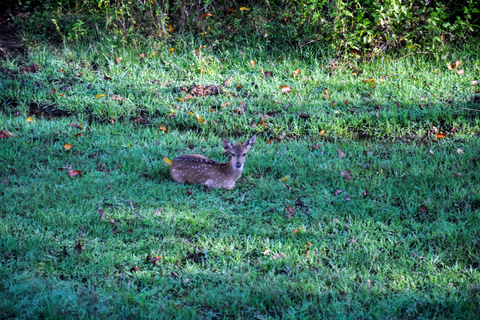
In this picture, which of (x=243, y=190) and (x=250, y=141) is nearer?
(x=243, y=190)

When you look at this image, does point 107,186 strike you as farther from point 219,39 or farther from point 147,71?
point 219,39

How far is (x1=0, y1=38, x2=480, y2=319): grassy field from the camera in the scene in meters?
4.32

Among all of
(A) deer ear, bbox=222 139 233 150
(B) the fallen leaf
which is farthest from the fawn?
(B) the fallen leaf

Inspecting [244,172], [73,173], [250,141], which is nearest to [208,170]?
[244,172]

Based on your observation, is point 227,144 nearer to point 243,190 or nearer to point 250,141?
point 250,141

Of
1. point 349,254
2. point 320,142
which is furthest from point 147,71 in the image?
point 349,254

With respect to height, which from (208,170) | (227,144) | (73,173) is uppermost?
(227,144)

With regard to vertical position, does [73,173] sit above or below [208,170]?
below

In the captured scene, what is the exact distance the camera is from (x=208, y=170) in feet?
20.4

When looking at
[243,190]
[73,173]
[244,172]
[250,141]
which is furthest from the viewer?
[244,172]

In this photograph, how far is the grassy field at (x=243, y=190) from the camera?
432 centimetres

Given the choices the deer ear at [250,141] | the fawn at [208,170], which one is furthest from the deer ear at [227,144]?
the deer ear at [250,141]

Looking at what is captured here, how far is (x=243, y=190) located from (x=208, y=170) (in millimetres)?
490

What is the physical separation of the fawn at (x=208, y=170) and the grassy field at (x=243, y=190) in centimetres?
14
